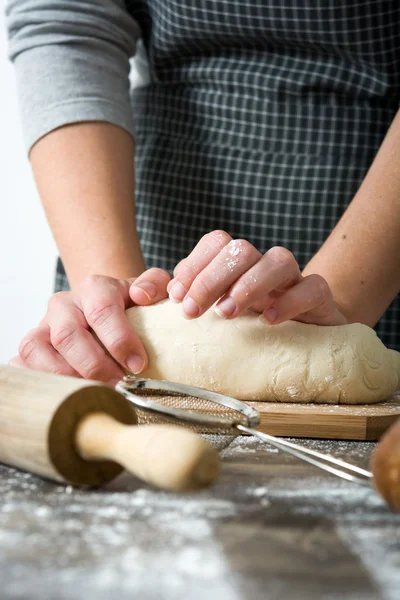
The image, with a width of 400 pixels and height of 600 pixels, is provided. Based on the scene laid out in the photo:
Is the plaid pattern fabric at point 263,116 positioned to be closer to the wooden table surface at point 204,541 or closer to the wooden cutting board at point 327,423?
the wooden cutting board at point 327,423

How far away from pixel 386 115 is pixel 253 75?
0.29m

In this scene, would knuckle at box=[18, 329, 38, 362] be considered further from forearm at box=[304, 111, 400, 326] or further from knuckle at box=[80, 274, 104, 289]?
forearm at box=[304, 111, 400, 326]

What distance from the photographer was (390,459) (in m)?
0.52

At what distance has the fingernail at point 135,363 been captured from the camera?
1050 millimetres

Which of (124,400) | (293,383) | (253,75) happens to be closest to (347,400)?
(293,383)

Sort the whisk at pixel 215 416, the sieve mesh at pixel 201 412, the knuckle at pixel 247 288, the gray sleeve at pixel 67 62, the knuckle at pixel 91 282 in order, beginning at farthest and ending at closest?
the gray sleeve at pixel 67 62, the knuckle at pixel 91 282, the knuckle at pixel 247 288, the sieve mesh at pixel 201 412, the whisk at pixel 215 416

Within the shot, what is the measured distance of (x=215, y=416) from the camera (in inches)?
30.0

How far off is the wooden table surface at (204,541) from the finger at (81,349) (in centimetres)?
33

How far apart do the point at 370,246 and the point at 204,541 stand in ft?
2.55

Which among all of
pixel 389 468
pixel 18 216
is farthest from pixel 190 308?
pixel 18 216

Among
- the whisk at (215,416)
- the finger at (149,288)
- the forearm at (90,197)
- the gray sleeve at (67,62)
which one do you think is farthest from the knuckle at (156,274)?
the gray sleeve at (67,62)

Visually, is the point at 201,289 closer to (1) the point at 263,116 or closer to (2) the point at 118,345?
(2) the point at 118,345

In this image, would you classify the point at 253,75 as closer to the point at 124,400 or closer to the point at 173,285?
the point at 173,285

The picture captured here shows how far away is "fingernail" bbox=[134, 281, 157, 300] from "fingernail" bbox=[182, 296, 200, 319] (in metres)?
0.12
